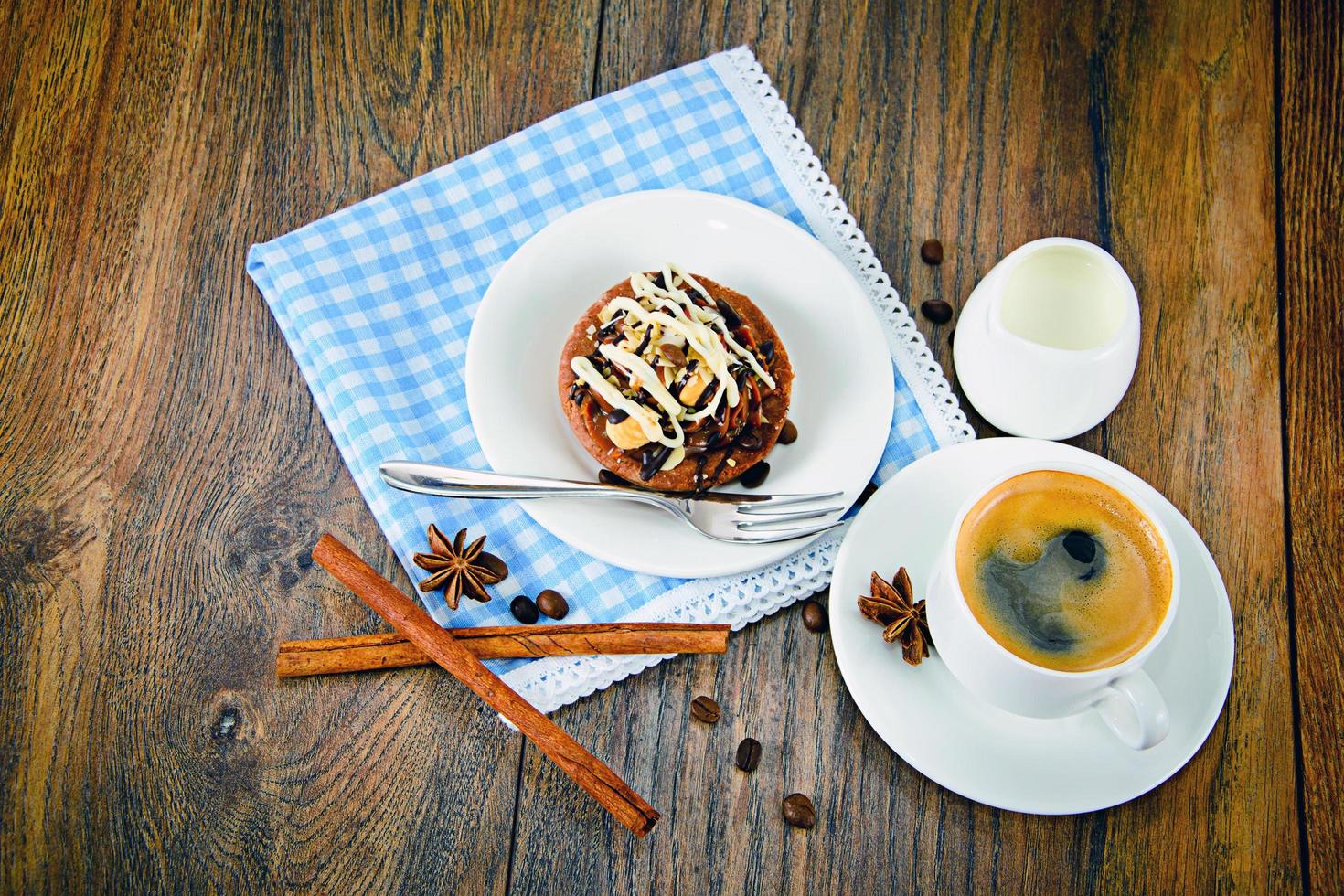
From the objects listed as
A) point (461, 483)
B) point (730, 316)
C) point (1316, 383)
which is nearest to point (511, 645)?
point (461, 483)

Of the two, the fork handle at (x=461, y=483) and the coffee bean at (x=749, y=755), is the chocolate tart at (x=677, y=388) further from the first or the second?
the coffee bean at (x=749, y=755)

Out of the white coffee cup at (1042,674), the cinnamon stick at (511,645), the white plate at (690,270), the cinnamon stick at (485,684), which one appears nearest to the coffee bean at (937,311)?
Result: the white plate at (690,270)

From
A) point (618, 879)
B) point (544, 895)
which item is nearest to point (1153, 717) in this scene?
point (618, 879)

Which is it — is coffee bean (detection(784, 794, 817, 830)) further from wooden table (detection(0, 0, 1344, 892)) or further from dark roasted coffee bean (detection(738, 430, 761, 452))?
dark roasted coffee bean (detection(738, 430, 761, 452))

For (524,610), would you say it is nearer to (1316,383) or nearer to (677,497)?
(677,497)

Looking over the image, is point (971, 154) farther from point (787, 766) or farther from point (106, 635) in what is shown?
point (106, 635)
